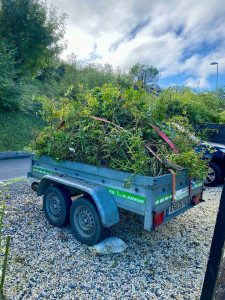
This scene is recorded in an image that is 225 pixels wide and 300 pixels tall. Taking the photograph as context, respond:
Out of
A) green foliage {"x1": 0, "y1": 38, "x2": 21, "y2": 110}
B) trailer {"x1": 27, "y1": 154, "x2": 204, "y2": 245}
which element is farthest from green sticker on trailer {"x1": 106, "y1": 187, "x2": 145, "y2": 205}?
green foliage {"x1": 0, "y1": 38, "x2": 21, "y2": 110}

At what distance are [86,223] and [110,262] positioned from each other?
2.09 ft

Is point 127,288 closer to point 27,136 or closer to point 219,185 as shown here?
point 219,185

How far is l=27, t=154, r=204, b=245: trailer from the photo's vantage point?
2.69m

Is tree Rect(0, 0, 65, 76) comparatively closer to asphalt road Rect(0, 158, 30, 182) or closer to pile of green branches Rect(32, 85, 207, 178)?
asphalt road Rect(0, 158, 30, 182)

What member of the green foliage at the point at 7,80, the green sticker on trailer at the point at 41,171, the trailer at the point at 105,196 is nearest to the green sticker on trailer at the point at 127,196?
the trailer at the point at 105,196

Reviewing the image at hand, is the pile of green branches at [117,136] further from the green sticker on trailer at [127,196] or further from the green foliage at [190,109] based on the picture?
the green foliage at [190,109]

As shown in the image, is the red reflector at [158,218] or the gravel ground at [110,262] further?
the red reflector at [158,218]

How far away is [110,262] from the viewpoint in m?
2.85

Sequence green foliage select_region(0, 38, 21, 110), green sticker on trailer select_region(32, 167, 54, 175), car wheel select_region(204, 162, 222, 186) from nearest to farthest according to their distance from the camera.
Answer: green sticker on trailer select_region(32, 167, 54, 175), car wheel select_region(204, 162, 222, 186), green foliage select_region(0, 38, 21, 110)

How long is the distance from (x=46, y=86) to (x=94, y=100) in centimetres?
1817

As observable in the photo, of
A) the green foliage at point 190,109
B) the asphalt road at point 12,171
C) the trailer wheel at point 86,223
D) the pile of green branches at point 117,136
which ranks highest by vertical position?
the green foliage at point 190,109

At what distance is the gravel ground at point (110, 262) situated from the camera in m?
2.35

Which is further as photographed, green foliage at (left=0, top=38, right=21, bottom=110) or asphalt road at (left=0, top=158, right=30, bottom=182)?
green foliage at (left=0, top=38, right=21, bottom=110)

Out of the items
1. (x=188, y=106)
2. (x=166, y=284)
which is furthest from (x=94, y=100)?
(x=188, y=106)
